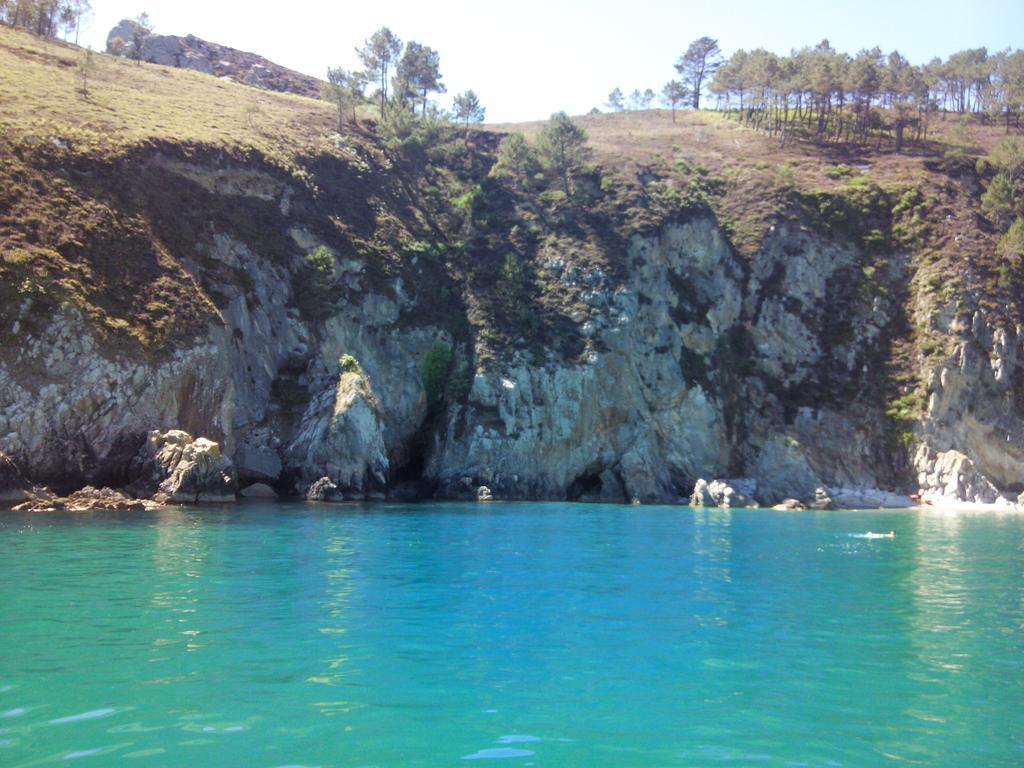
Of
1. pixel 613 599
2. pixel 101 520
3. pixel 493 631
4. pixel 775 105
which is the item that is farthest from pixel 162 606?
pixel 775 105

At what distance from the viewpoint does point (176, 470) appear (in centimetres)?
4238

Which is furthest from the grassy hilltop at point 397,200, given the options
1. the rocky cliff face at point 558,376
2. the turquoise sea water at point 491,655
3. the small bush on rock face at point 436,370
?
the turquoise sea water at point 491,655

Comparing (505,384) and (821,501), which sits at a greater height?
(505,384)

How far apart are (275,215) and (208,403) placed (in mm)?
22236

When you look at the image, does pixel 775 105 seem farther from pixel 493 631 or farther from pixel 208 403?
pixel 493 631

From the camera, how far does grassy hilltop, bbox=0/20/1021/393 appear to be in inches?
1876

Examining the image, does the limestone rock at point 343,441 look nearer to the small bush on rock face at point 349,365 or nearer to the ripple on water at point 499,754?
the small bush on rock face at point 349,365

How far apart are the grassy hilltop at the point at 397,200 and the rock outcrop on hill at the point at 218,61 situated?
97.6 feet

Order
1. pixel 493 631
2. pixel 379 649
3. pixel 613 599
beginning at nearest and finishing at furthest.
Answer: pixel 379 649 < pixel 493 631 < pixel 613 599

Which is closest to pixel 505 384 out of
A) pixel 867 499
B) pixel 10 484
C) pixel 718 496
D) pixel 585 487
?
pixel 585 487

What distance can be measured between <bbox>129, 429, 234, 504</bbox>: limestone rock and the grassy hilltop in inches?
238

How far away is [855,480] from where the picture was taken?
6600 cm

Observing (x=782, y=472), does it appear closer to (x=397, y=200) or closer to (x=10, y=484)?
(x=397, y=200)

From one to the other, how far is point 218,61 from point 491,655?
13501cm
